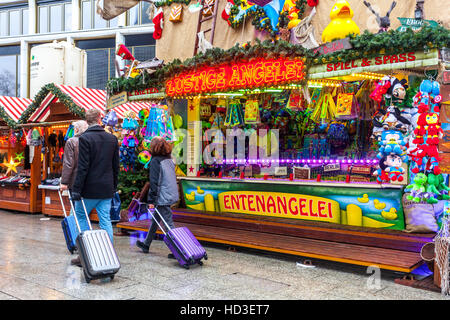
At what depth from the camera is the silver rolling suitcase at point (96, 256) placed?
18.9ft

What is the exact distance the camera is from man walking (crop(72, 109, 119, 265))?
622 centimetres

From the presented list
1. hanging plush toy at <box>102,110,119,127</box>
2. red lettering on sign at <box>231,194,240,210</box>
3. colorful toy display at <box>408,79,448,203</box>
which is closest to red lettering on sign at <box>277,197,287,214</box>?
red lettering on sign at <box>231,194,240,210</box>

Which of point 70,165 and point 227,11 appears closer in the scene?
point 70,165

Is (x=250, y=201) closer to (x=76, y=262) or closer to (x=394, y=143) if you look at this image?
(x=394, y=143)

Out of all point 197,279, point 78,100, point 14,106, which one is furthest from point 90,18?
point 197,279

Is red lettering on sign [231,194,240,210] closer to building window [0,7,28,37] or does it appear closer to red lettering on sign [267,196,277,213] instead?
red lettering on sign [267,196,277,213]

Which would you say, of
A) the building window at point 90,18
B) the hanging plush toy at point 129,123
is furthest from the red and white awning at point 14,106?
the building window at point 90,18

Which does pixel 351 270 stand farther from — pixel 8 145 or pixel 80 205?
pixel 8 145

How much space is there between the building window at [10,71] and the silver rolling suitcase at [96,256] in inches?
948

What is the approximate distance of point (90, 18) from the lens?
25.1 meters

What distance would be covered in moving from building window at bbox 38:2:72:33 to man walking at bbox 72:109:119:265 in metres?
21.5

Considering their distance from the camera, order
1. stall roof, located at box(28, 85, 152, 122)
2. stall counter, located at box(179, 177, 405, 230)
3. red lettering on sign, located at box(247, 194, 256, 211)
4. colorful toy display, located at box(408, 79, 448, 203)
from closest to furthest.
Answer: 1. colorful toy display, located at box(408, 79, 448, 203)
2. stall counter, located at box(179, 177, 405, 230)
3. red lettering on sign, located at box(247, 194, 256, 211)
4. stall roof, located at box(28, 85, 152, 122)

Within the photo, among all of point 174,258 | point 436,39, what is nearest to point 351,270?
point 174,258

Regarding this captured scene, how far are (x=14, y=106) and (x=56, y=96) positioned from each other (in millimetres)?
3034
